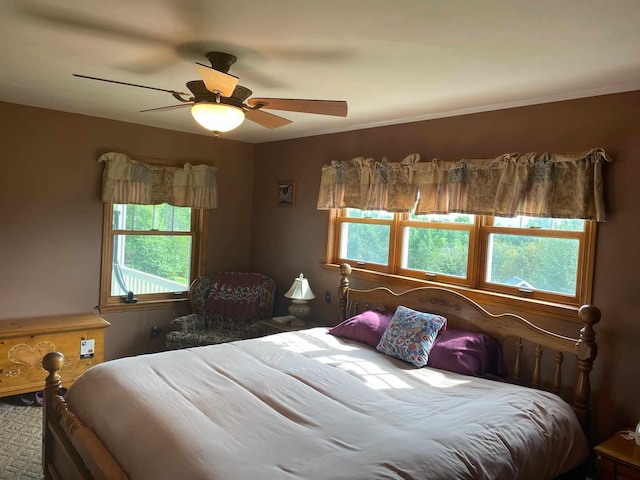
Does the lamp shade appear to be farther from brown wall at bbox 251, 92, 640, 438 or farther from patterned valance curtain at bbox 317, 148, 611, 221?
patterned valance curtain at bbox 317, 148, 611, 221

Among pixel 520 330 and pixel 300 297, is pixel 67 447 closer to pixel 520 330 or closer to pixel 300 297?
pixel 300 297

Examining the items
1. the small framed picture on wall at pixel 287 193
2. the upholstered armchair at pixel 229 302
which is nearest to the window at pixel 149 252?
the upholstered armchair at pixel 229 302

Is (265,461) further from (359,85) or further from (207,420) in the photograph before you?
(359,85)

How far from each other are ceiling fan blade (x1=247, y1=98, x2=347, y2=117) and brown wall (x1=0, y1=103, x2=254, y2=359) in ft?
8.30

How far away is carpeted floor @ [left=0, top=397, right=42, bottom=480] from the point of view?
2.96 metres

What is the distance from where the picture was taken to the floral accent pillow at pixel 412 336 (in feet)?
10.4

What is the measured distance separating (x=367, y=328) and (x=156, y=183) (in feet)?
8.60

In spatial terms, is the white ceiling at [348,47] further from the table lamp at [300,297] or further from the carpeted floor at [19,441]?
the carpeted floor at [19,441]

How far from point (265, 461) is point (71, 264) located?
3.32 m

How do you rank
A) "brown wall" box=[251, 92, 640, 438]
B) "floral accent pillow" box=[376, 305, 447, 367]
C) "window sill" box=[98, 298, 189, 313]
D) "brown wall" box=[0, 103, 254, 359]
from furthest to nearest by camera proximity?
"window sill" box=[98, 298, 189, 313]
"brown wall" box=[0, 103, 254, 359]
"floral accent pillow" box=[376, 305, 447, 367]
"brown wall" box=[251, 92, 640, 438]

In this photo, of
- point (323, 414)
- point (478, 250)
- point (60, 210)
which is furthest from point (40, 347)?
point (478, 250)

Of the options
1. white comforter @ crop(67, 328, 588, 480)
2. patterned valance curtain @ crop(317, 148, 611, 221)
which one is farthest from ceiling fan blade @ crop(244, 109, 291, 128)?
white comforter @ crop(67, 328, 588, 480)

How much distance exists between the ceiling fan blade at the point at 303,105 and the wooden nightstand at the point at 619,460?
7.08 feet

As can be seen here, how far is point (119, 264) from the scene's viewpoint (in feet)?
15.6
